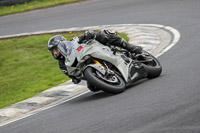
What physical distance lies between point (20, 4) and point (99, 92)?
682 inches

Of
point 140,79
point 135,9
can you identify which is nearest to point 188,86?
point 140,79

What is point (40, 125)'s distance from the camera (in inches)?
269

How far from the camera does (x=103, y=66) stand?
25.5 feet

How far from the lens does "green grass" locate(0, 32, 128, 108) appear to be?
10211 mm

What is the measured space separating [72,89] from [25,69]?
3593 mm

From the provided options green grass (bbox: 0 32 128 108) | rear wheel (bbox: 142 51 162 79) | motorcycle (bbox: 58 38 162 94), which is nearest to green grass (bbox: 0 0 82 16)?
green grass (bbox: 0 32 128 108)

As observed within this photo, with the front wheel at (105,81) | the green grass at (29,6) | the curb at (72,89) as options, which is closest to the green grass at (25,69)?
the curb at (72,89)

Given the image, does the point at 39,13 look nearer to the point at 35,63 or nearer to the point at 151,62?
the point at 35,63

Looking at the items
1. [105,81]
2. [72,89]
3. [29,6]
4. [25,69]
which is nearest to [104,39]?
[105,81]

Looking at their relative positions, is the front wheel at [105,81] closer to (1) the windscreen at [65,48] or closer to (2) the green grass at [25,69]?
(1) the windscreen at [65,48]

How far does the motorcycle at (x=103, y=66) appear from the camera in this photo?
7.57m

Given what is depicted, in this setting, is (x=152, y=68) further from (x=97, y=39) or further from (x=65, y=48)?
(x=65, y=48)

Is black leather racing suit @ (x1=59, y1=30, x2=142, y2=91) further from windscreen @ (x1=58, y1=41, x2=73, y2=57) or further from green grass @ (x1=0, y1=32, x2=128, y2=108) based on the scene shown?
green grass @ (x1=0, y1=32, x2=128, y2=108)

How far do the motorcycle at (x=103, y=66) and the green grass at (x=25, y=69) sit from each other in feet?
6.85
